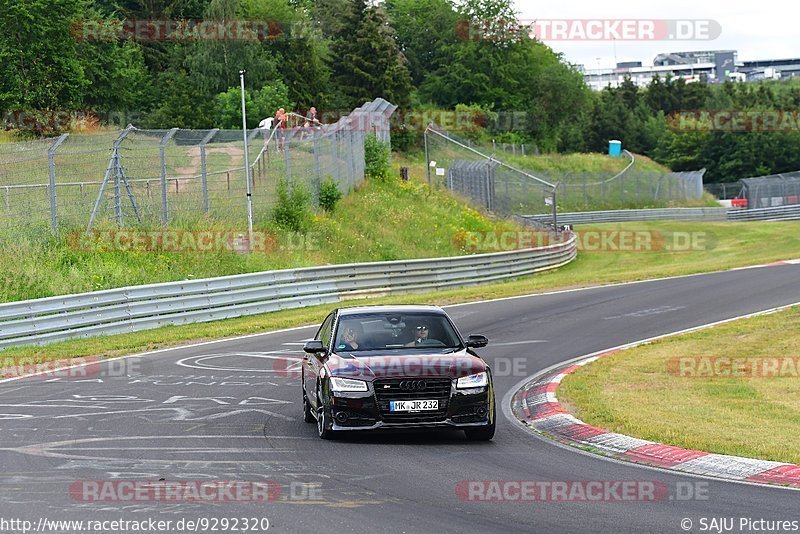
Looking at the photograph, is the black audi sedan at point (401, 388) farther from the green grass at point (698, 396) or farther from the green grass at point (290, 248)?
the green grass at point (290, 248)

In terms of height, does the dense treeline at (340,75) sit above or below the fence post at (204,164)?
above

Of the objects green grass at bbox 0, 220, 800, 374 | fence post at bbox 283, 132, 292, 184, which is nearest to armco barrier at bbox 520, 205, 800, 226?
green grass at bbox 0, 220, 800, 374

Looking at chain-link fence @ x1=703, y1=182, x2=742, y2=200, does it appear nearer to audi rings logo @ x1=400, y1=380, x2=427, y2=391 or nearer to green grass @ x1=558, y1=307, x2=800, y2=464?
green grass @ x1=558, y1=307, x2=800, y2=464

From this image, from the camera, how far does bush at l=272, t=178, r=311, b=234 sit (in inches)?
1318

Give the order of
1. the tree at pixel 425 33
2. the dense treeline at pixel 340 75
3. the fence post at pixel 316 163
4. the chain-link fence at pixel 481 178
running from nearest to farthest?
the fence post at pixel 316 163, the chain-link fence at pixel 481 178, the dense treeline at pixel 340 75, the tree at pixel 425 33

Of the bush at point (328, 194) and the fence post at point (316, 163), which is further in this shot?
the bush at point (328, 194)

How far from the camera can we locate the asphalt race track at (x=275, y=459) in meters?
8.02

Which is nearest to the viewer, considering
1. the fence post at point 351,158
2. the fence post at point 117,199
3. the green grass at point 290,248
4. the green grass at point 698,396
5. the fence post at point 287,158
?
the green grass at point 698,396

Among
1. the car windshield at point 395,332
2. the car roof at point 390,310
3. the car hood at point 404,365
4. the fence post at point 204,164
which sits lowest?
the car hood at point 404,365

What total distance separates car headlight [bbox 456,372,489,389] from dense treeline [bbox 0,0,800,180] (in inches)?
1652

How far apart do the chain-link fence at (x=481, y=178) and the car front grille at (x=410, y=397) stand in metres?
35.3

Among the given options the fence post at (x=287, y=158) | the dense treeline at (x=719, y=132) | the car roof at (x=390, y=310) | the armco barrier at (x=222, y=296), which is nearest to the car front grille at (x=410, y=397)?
the car roof at (x=390, y=310)

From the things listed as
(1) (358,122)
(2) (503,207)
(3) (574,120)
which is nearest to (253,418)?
(1) (358,122)

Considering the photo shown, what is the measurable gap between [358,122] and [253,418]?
30.8m
